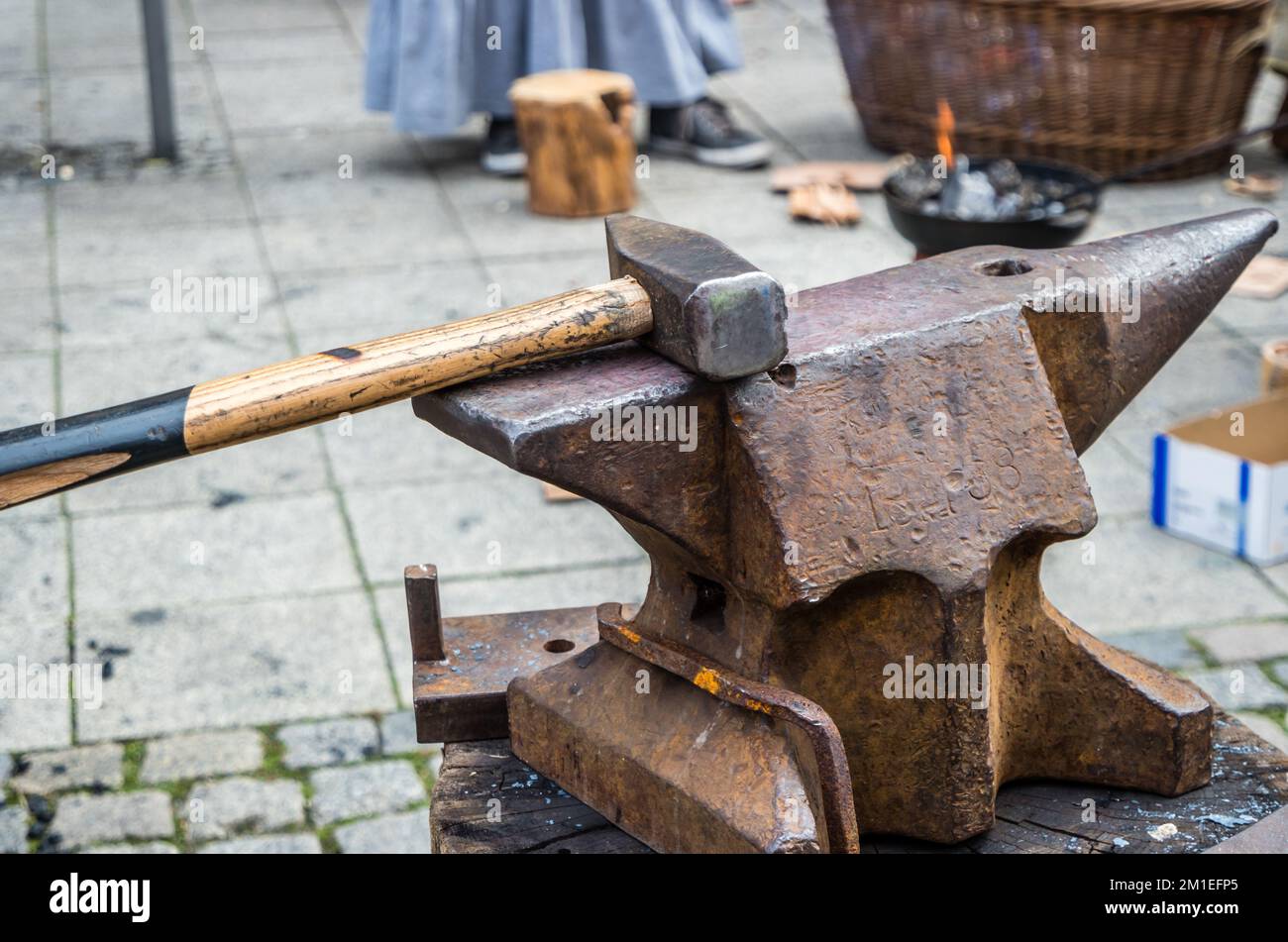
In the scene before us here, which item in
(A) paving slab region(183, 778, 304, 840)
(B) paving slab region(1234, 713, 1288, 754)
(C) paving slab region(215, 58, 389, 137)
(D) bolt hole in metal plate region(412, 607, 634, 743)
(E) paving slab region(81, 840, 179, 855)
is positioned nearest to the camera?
(D) bolt hole in metal plate region(412, 607, 634, 743)

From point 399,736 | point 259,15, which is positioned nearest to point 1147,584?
point 399,736

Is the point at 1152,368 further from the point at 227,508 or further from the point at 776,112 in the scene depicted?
the point at 776,112

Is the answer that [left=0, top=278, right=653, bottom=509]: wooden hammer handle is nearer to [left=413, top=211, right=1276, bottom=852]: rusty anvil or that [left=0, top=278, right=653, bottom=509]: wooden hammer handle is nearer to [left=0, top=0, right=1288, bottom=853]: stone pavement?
[left=413, top=211, right=1276, bottom=852]: rusty anvil

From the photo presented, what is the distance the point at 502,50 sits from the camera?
6547 mm

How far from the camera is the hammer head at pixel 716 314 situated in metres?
1.65

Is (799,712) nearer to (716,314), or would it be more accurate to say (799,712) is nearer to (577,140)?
(716,314)

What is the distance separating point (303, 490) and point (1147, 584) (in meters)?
2.30

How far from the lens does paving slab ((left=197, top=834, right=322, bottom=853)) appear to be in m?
3.16

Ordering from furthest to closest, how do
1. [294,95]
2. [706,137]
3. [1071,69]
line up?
1. [294,95]
2. [706,137]
3. [1071,69]

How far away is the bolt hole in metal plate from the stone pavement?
1.11 meters

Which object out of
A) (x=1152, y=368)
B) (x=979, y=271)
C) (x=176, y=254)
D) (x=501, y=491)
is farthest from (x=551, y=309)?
(x=176, y=254)

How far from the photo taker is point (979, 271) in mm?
1984

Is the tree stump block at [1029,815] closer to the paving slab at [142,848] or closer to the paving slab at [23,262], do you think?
the paving slab at [142,848]

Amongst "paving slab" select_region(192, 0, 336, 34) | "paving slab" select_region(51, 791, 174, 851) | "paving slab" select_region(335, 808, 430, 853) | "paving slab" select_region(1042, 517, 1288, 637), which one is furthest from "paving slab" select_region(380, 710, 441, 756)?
"paving slab" select_region(192, 0, 336, 34)
